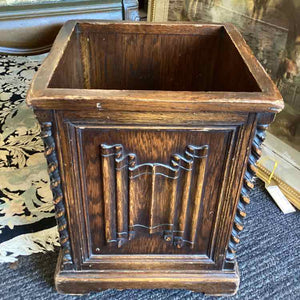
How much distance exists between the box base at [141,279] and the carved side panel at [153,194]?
0.08 metres

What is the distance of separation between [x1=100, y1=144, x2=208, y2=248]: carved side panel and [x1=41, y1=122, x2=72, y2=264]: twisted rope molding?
8 centimetres

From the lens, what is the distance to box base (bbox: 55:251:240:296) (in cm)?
85

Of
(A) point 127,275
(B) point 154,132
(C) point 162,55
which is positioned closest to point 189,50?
(C) point 162,55

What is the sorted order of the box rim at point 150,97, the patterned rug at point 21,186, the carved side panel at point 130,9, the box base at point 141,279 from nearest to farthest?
the box rim at point 150,97 < the box base at point 141,279 < the patterned rug at point 21,186 < the carved side panel at point 130,9

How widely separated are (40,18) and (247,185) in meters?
0.76

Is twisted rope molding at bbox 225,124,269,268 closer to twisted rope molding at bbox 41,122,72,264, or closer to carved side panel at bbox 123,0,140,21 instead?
twisted rope molding at bbox 41,122,72,264

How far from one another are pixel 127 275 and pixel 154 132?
0.38 meters

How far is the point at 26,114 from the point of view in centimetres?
153

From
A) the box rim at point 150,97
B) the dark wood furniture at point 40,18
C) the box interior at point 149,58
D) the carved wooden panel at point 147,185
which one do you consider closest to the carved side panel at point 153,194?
the carved wooden panel at point 147,185

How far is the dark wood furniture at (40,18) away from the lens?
3.49ft

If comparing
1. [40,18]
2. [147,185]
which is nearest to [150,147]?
[147,185]

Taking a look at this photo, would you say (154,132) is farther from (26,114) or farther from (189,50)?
(26,114)

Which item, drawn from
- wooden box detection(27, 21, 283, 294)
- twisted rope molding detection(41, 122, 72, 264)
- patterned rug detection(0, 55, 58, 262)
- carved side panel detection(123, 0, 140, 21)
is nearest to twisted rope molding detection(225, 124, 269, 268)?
wooden box detection(27, 21, 283, 294)

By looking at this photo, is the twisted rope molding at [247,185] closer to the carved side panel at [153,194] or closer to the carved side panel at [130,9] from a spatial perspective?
the carved side panel at [153,194]
